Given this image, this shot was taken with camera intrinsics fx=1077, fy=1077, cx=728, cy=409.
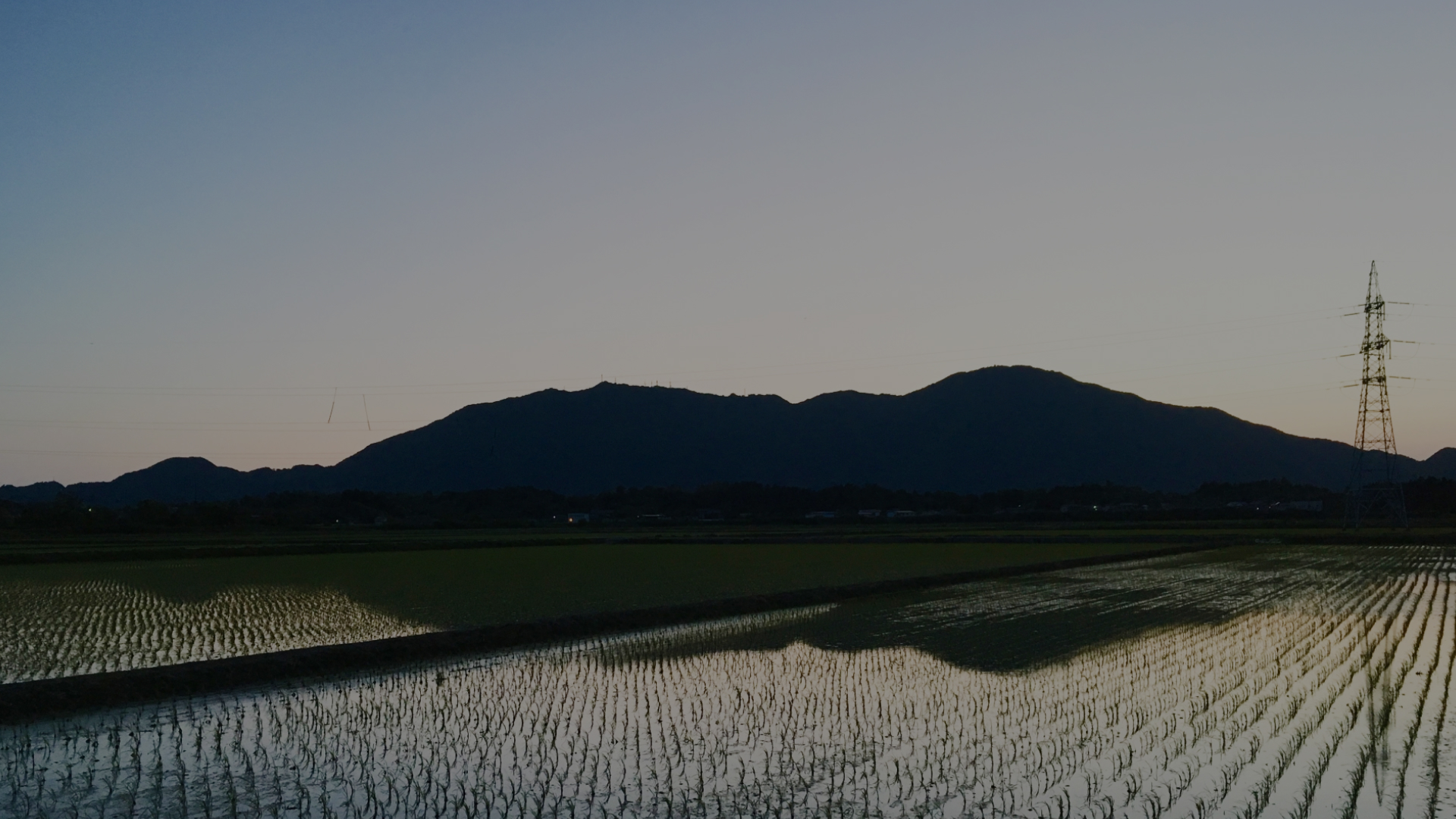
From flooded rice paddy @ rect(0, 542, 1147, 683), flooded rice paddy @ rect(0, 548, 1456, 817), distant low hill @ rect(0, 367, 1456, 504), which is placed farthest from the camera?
distant low hill @ rect(0, 367, 1456, 504)

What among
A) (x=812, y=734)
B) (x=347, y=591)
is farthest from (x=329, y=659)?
(x=347, y=591)

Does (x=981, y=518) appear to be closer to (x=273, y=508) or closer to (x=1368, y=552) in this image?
(x=1368, y=552)

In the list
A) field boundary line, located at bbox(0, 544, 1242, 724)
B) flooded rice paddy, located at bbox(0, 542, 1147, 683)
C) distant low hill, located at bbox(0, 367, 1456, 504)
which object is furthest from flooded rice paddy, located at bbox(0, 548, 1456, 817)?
distant low hill, located at bbox(0, 367, 1456, 504)

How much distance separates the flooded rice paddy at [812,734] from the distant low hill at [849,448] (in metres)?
134

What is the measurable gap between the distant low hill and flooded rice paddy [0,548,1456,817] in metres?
134

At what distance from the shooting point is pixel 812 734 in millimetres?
7484

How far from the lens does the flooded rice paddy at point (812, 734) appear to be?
5867 millimetres

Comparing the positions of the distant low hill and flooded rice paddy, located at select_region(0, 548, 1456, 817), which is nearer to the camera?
flooded rice paddy, located at select_region(0, 548, 1456, 817)

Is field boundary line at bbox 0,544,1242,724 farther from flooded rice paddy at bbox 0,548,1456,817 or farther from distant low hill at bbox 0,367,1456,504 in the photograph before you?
distant low hill at bbox 0,367,1456,504

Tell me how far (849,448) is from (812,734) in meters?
157

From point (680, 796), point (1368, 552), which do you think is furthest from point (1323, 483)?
point (680, 796)

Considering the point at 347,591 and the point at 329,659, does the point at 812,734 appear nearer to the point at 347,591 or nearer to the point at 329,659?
the point at 329,659

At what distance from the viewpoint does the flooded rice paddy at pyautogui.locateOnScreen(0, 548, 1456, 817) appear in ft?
19.2

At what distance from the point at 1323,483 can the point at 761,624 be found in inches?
6429
